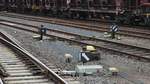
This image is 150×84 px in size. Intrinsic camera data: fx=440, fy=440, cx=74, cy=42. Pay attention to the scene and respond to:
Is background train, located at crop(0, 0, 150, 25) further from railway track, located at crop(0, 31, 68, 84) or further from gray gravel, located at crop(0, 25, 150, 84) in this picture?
railway track, located at crop(0, 31, 68, 84)

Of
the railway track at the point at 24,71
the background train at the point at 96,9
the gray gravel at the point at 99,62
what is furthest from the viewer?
the background train at the point at 96,9

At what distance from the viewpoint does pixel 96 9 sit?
3566cm

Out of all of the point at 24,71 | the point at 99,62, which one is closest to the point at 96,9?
the point at 99,62

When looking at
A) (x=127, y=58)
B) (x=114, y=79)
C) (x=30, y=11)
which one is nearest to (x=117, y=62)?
(x=127, y=58)

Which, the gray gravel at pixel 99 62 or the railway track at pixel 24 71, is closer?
the railway track at pixel 24 71

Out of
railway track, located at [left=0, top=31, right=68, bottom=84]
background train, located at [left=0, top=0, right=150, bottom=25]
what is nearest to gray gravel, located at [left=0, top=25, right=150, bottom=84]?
railway track, located at [left=0, top=31, right=68, bottom=84]

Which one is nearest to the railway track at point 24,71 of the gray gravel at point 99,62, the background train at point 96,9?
the gray gravel at point 99,62

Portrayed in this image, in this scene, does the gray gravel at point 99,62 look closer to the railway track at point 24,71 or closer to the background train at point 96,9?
the railway track at point 24,71

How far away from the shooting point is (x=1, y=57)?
47.4 ft

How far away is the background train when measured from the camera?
28156mm

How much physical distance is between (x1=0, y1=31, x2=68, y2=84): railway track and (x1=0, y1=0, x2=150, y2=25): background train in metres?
14.5

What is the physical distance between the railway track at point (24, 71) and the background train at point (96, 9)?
14486 millimetres

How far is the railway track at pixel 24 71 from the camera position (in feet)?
33.2

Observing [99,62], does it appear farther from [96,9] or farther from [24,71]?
[96,9]
